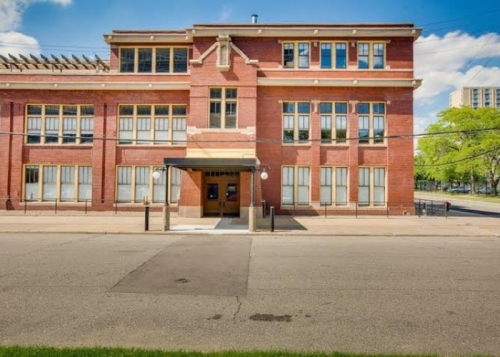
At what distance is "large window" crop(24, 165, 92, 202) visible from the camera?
2323cm

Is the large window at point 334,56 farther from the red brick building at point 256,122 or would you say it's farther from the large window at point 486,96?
the large window at point 486,96

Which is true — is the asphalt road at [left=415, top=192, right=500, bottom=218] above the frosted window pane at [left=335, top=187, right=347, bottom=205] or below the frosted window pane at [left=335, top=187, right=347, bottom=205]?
below

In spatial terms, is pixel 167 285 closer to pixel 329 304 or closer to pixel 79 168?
pixel 329 304

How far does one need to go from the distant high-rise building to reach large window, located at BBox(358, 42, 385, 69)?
155 metres

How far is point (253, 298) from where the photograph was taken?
6074mm

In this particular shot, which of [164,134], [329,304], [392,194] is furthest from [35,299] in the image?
[392,194]

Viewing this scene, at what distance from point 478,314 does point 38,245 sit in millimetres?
13030

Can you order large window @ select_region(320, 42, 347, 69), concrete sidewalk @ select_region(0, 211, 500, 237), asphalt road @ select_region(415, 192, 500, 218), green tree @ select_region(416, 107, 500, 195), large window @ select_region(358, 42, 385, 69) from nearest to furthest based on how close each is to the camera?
1. concrete sidewalk @ select_region(0, 211, 500, 237)
2. large window @ select_region(358, 42, 385, 69)
3. large window @ select_region(320, 42, 347, 69)
4. asphalt road @ select_region(415, 192, 500, 218)
5. green tree @ select_region(416, 107, 500, 195)

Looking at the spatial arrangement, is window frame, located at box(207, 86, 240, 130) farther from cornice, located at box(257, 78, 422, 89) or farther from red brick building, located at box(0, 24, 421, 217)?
cornice, located at box(257, 78, 422, 89)

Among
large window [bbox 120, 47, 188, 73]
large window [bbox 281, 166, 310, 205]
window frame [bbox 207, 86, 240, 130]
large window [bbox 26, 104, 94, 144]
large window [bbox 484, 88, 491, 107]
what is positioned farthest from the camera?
large window [bbox 484, 88, 491, 107]

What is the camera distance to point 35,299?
231 inches

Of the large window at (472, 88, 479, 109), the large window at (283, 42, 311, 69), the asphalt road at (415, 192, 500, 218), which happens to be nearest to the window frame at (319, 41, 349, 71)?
the large window at (283, 42, 311, 69)

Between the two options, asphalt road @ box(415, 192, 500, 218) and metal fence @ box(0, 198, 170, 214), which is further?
asphalt road @ box(415, 192, 500, 218)

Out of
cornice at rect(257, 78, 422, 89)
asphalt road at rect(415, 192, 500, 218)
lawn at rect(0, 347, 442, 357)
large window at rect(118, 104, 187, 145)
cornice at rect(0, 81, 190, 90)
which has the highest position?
cornice at rect(257, 78, 422, 89)
